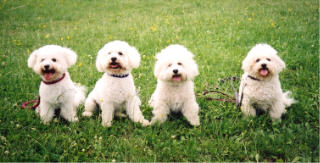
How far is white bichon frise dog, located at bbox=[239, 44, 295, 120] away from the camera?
370cm

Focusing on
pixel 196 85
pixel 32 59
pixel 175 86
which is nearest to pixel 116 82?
pixel 175 86

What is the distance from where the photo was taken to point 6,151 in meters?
3.10

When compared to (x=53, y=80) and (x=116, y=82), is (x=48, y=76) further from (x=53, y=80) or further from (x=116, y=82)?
(x=116, y=82)

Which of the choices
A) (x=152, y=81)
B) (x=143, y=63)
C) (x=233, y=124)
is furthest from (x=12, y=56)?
(x=233, y=124)

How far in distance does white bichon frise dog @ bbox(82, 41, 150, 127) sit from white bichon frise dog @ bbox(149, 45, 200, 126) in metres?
0.41

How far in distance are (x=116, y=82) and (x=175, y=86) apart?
104cm

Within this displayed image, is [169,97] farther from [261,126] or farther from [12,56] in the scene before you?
[12,56]

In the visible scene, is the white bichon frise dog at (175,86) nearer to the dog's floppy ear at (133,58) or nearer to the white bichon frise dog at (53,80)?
the dog's floppy ear at (133,58)

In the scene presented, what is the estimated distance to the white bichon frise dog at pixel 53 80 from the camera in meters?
3.70

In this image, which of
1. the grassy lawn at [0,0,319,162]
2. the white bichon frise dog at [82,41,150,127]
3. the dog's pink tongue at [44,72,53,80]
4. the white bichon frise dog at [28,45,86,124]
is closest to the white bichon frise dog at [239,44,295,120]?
the grassy lawn at [0,0,319,162]

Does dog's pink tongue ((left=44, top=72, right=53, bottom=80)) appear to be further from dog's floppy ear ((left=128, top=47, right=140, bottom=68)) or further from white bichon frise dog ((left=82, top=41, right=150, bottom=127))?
dog's floppy ear ((left=128, top=47, right=140, bottom=68))

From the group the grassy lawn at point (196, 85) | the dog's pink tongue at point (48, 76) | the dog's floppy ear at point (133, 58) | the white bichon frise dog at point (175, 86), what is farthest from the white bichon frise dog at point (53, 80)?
the white bichon frise dog at point (175, 86)

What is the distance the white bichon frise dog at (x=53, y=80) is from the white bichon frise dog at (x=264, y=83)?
124 inches

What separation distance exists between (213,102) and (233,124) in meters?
0.87
